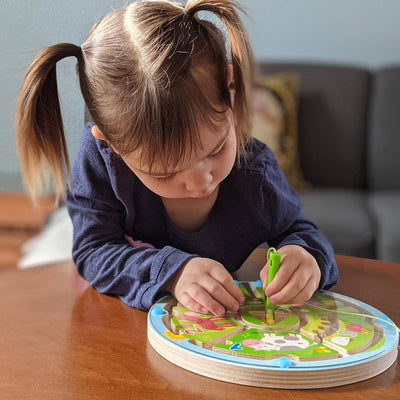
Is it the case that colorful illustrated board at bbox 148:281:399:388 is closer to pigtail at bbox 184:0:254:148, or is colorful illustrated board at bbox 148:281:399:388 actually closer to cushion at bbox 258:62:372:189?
pigtail at bbox 184:0:254:148

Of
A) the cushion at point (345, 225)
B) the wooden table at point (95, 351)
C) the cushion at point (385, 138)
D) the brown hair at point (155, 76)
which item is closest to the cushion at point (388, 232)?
the cushion at point (345, 225)

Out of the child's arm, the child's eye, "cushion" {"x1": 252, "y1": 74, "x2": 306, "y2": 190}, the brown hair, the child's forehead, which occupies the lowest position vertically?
"cushion" {"x1": 252, "y1": 74, "x2": 306, "y2": 190}

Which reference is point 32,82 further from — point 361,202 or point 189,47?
point 361,202

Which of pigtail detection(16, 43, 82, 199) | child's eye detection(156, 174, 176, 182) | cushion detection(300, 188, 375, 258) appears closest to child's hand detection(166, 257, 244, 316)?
child's eye detection(156, 174, 176, 182)

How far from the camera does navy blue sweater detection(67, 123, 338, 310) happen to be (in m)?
0.86

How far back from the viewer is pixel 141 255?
84 centimetres

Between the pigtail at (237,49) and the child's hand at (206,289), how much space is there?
190 mm

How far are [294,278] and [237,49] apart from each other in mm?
293

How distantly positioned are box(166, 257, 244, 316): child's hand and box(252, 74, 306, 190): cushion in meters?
1.55

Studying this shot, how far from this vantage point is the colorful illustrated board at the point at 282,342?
23.4 inches

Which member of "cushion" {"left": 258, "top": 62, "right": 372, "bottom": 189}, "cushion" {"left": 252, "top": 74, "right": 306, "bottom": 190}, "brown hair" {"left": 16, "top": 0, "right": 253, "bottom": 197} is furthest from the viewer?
"cushion" {"left": 258, "top": 62, "right": 372, "bottom": 189}

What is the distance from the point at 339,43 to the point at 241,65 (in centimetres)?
202

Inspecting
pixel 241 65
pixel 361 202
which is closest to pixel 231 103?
pixel 241 65

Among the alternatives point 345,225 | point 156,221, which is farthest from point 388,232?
point 156,221
